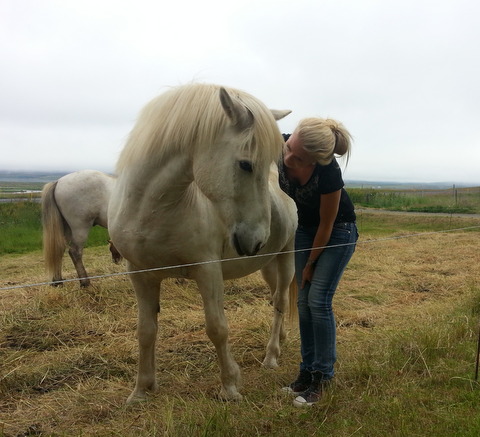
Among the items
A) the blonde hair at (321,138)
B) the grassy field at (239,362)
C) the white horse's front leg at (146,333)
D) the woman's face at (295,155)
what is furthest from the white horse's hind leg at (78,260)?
the blonde hair at (321,138)

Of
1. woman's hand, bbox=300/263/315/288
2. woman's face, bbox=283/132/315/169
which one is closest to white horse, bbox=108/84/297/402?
woman's face, bbox=283/132/315/169

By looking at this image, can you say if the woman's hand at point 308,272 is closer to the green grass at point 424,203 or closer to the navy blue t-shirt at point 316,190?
the navy blue t-shirt at point 316,190

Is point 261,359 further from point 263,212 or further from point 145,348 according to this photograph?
point 263,212

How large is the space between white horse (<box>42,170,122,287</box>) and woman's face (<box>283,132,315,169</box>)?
16.3 ft

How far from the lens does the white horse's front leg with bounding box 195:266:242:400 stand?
2805 mm

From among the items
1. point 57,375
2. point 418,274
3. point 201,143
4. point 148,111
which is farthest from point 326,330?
point 418,274

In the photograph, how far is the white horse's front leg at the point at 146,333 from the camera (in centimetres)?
302

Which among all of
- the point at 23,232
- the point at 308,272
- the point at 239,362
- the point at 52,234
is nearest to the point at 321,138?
the point at 308,272

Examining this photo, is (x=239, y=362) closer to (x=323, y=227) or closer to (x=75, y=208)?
(x=323, y=227)

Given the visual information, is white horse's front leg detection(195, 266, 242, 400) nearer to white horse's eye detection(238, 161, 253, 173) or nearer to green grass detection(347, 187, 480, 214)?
white horse's eye detection(238, 161, 253, 173)

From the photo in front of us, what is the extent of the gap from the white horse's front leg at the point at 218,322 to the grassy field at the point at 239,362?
122 mm

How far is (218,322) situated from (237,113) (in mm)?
1422

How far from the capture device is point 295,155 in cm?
270

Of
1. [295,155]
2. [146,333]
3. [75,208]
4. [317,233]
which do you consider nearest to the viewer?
[295,155]
